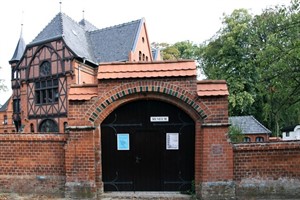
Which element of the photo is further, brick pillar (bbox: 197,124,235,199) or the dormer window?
the dormer window

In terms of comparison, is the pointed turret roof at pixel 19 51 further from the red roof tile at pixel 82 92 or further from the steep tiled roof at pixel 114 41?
the red roof tile at pixel 82 92

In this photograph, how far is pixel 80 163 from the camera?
296 inches

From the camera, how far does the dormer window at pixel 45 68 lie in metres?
27.0

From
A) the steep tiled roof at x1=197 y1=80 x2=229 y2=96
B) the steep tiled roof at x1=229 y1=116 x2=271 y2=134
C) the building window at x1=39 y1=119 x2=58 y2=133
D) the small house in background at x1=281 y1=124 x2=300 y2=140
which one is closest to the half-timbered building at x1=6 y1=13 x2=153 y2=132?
the building window at x1=39 y1=119 x2=58 y2=133

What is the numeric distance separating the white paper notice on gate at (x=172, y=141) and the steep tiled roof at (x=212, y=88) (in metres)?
1.32

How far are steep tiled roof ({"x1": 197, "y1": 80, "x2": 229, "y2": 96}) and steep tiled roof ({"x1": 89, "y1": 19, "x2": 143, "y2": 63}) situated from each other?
21.0 meters

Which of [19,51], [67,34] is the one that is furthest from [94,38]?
[19,51]

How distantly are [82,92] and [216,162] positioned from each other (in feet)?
12.8

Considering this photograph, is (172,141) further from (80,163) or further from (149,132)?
(80,163)

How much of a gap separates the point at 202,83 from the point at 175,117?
1.15m

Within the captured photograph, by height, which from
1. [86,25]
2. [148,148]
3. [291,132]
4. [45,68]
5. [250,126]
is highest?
[86,25]

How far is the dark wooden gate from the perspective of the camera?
774cm

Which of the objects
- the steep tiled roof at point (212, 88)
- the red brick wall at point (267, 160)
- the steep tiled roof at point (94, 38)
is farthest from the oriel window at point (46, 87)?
the red brick wall at point (267, 160)

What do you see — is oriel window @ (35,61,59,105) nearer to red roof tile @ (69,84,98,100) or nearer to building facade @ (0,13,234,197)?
building facade @ (0,13,234,197)
